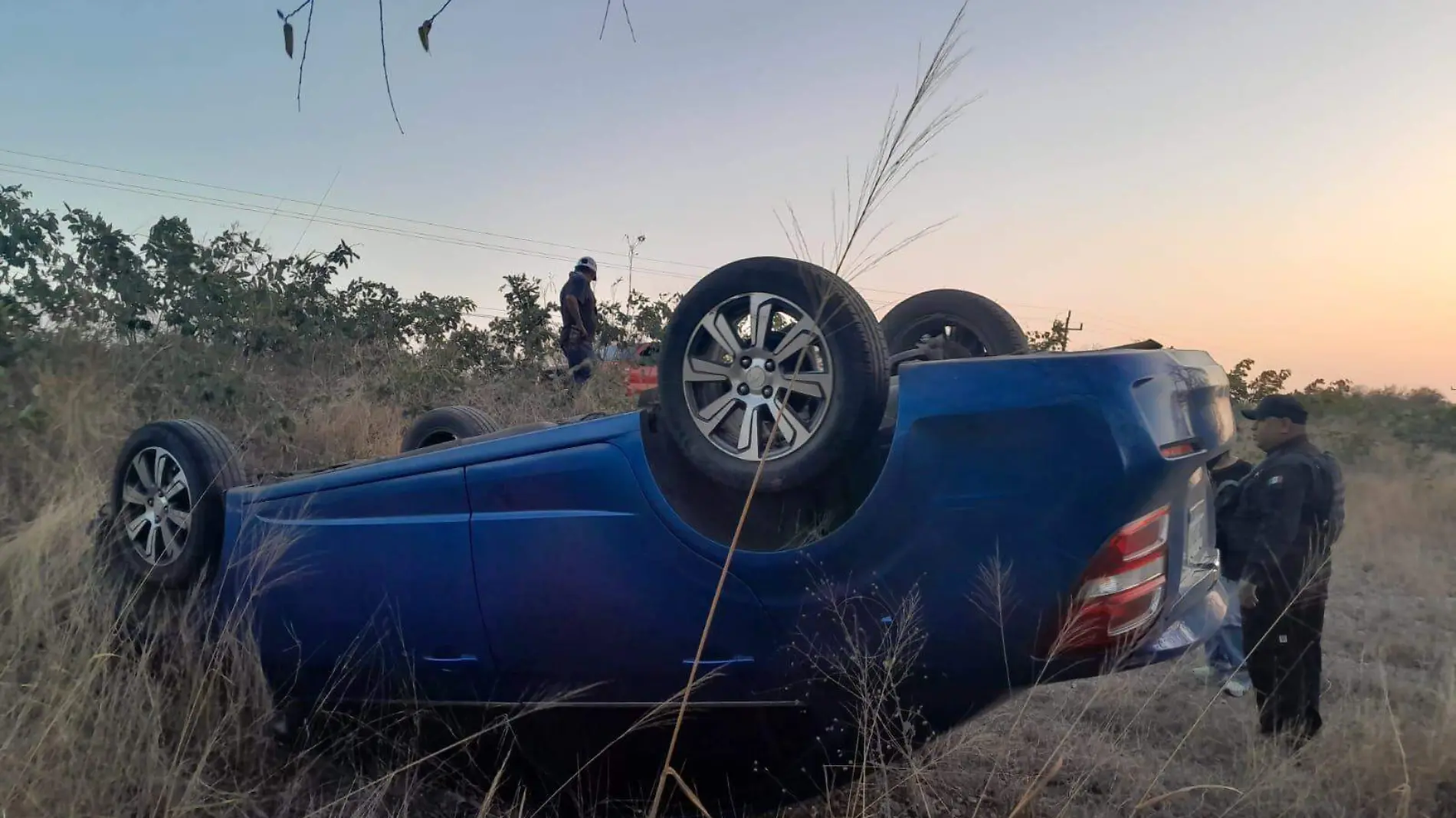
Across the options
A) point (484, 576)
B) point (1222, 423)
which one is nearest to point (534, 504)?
point (484, 576)

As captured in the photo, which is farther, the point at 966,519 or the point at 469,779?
the point at 469,779

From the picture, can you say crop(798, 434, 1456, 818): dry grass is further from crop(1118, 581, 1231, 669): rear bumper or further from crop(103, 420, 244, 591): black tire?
crop(103, 420, 244, 591): black tire

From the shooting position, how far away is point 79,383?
6.09m

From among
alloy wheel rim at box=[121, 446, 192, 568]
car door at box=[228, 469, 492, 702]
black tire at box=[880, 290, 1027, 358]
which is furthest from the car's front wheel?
alloy wheel rim at box=[121, 446, 192, 568]

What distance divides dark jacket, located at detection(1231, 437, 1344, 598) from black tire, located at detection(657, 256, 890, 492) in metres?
2.73

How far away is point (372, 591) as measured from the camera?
279cm

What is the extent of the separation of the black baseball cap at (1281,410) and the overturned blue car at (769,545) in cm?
214

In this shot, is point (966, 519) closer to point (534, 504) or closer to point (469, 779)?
point (534, 504)

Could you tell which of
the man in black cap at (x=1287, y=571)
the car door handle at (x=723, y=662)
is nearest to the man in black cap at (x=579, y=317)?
the man in black cap at (x=1287, y=571)

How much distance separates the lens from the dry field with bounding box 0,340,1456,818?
7.46 feet

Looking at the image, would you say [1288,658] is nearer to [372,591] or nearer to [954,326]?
[954,326]

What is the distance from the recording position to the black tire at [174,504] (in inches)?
126

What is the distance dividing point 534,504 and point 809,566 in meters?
0.82

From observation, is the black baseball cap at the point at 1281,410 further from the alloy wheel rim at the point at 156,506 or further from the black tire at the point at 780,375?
the alloy wheel rim at the point at 156,506
